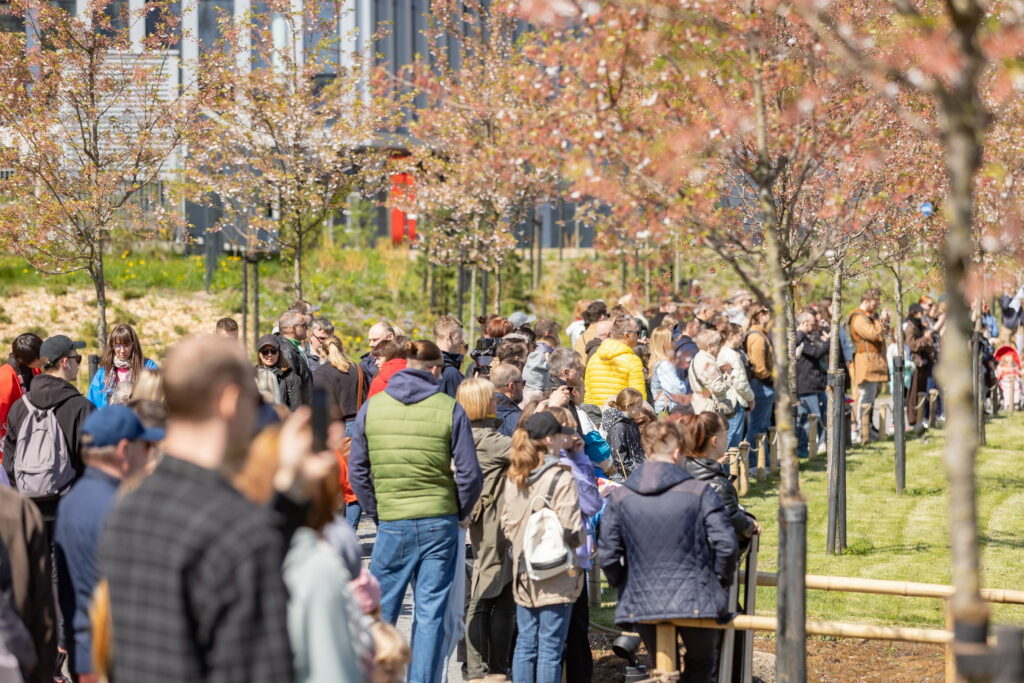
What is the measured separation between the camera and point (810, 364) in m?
17.2

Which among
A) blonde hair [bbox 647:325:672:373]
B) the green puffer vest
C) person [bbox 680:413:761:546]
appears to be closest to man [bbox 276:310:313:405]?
the green puffer vest

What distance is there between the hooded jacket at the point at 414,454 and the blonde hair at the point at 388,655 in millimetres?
2894

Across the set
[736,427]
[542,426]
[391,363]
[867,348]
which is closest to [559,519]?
[542,426]

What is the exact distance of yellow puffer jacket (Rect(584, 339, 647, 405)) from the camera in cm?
1193

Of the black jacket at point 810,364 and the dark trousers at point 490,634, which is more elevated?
the black jacket at point 810,364

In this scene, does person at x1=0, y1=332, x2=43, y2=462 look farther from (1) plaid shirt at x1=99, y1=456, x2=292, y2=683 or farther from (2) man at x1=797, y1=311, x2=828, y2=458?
(2) man at x1=797, y1=311, x2=828, y2=458

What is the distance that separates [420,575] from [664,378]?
6.70 m

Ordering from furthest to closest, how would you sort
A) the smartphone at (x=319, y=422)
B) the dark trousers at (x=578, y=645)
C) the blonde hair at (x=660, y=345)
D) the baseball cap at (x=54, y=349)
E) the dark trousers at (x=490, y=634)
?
the blonde hair at (x=660, y=345) → the baseball cap at (x=54, y=349) → the dark trousers at (x=490, y=634) → the dark trousers at (x=578, y=645) → the smartphone at (x=319, y=422)

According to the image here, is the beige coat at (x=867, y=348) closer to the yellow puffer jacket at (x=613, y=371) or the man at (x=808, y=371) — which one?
the man at (x=808, y=371)

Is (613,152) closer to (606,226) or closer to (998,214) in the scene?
(606,226)

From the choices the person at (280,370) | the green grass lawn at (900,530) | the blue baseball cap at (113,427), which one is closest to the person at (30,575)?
the blue baseball cap at (113,427)

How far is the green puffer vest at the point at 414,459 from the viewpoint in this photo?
24.5 ft

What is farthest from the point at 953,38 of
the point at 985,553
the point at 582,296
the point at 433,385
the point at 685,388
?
the point at 582,296

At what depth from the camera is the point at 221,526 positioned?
3.31 m
